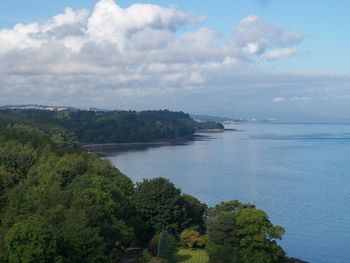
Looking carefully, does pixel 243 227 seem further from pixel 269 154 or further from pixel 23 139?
pixel 269 154

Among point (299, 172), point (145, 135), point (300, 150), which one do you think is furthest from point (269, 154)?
point (145, 135)

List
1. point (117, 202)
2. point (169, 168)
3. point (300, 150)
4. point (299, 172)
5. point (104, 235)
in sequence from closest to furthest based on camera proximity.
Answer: point (104, 235) → point (117, 202) → point (299, 172) → point (169, 168) → point (300, 150)

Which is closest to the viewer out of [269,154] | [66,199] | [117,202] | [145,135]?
[66,199]

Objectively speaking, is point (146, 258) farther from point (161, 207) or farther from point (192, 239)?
point (161, 207)

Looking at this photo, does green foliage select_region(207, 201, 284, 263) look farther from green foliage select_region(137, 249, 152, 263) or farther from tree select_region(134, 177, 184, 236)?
tree select_region(134, 177, 184, 236)

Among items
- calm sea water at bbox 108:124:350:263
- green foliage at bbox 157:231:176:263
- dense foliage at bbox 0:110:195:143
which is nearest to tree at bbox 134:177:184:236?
green foliage at bbox 157:231:176:263

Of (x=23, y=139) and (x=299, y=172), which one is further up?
(x=23, y=139)
